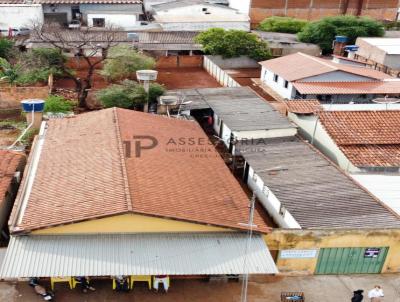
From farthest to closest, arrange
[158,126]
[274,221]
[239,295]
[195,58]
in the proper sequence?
[195,58] < [158,126] < [274,221] < [239,295]

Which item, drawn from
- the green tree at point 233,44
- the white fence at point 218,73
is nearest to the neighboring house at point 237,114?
the white fence at point 218,73

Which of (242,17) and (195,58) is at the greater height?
(242,17)

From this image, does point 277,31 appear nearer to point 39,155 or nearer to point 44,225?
point 39,155

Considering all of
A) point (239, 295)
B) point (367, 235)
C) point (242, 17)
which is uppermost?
point (242, 17)

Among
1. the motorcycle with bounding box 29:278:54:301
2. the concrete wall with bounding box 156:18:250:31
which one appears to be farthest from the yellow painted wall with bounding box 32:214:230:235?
the concrete wall with bounding box 156:18:250:31

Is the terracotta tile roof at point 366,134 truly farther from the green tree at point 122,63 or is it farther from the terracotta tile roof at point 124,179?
the green tree at point 122,63

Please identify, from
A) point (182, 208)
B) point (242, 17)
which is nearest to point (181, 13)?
point (242, 17)
